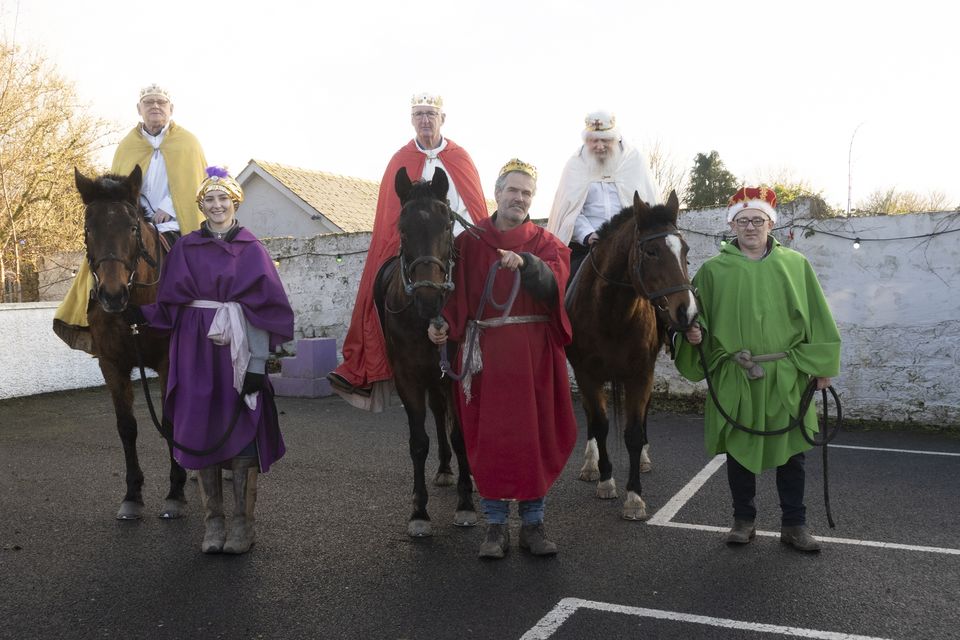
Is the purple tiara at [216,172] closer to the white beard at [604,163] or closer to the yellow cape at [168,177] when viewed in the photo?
the yellow cape at [168,177]

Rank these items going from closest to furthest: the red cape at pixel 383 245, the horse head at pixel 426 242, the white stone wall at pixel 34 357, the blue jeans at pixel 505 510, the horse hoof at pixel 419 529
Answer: the horse head at pixel 426 242 < the blue jeans at pixel 505 510 < the horse hoof at pixel 419 529 < the red cape at pixel 383 245 < the white stone wall at pixel 34 357

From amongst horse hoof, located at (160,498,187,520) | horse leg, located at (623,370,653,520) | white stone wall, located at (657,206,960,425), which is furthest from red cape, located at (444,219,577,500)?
white stone wall, located at (657,206,960,425)

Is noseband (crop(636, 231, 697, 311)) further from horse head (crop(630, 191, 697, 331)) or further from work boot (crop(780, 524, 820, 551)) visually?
work boot (crop(780, 524, 820, 551))

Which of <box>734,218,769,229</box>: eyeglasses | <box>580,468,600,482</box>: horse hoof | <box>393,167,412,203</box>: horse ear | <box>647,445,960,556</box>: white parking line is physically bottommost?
<box>647,445,960,556</box>: white parking line

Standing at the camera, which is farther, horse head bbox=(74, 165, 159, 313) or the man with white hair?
the man with white hair

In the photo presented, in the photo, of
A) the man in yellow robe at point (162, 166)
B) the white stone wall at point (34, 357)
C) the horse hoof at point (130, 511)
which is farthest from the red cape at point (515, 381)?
the white stone wall at point (34, 357)

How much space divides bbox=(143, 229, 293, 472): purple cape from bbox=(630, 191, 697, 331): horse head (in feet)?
7.06

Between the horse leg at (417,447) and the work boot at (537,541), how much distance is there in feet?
2.33

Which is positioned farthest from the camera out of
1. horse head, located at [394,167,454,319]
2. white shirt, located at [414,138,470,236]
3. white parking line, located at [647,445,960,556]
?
white shirt, located at [414,138,470,236]

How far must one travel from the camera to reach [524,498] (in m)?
3.97

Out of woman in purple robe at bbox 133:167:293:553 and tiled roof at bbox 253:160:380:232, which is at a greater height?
tiled roof at bbox 253:160:380:232

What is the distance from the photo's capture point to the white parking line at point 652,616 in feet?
10.7

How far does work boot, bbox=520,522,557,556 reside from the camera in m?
4.21

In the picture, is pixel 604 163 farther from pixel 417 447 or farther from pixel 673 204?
pixel 417 447
